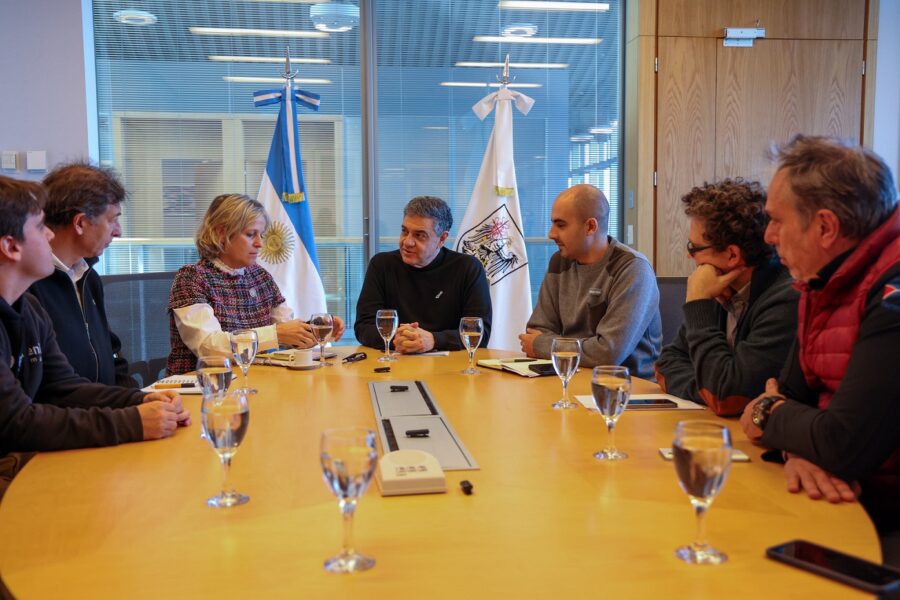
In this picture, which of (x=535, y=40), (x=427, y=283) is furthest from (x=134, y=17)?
A: (x=427, y=283)

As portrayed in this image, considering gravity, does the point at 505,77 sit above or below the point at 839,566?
above

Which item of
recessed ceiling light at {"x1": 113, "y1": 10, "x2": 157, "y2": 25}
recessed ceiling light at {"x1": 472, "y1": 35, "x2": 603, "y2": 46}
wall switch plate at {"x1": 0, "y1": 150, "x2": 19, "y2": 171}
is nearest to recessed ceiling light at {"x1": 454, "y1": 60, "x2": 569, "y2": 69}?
recessed ceiling light at {"x1": 472, "y1": 35, "x2": 603, "y2": 46}

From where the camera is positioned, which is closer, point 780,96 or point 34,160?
point 34,160

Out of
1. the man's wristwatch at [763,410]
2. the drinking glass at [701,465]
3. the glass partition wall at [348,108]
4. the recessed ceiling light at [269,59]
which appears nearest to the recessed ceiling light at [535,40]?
the glass partition wall at [348,108]

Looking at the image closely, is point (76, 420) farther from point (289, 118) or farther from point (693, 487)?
point (289, 118)

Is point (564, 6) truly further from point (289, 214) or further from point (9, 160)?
point (9, 160)

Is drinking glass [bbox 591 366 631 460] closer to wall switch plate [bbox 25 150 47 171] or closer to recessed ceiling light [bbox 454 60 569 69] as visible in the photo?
recessed ceiling light [bbox 454 60 569 69]

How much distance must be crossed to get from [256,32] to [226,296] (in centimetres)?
253

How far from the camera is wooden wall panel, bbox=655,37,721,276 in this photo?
458 cm

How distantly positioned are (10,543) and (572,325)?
217 centimetres

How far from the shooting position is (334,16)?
15.8 feet

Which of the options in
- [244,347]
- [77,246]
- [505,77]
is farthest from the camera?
[505,77]

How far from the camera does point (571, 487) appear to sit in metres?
1.25

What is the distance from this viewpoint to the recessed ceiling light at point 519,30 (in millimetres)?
4992
